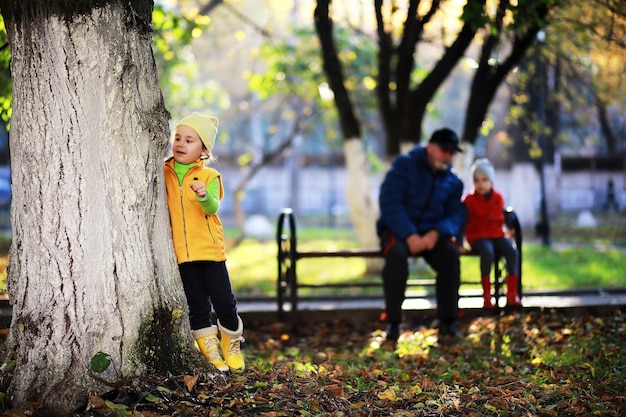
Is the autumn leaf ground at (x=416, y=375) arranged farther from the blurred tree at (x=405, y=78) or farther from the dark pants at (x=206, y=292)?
the blurred tree at (x=405, y=78)

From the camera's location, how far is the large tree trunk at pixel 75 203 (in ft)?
14.8

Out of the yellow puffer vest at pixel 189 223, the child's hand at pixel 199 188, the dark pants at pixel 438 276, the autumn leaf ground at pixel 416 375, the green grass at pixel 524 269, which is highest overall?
the child's hand at pixel 199 188

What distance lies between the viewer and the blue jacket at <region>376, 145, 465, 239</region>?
7.87 meters

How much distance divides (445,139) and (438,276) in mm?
1211

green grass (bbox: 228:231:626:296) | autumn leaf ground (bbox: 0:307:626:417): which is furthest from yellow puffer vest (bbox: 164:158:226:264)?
green grass (bbox: 228:231:626:296)

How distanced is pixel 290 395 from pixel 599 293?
7.01 metres

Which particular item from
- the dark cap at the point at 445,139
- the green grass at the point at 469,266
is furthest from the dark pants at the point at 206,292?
the green grass at the point at 469,266

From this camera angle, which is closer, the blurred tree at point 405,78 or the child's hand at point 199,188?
the child's hand at point 199,188

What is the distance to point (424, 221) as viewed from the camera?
26.0 ft

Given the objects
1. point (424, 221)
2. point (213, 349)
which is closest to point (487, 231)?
point (424, 221)

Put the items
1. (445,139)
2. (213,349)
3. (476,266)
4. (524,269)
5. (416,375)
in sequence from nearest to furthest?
1. (213,349)
2. (416,375)
3. (445,139)
4. (476,266)
5. (524,269)

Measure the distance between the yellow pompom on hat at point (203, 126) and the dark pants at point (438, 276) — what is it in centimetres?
280

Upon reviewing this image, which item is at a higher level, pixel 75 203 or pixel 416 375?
pixel 75 203

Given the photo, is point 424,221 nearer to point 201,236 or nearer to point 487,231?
point 487,231
